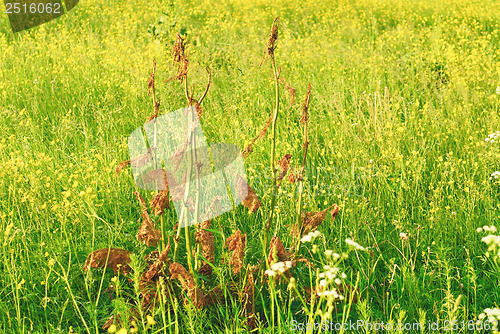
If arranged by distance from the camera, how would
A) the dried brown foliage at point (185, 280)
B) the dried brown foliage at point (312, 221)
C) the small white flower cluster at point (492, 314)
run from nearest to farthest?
the small white flower cluster at point (492, 314) < the dried brown foliage at point (185, 280) < the dried brown foliage at point (312, 221)

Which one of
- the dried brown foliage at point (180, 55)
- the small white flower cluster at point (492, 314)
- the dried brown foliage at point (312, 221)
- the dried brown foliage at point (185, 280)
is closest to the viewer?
the small white flower cluster at point (492, 314)

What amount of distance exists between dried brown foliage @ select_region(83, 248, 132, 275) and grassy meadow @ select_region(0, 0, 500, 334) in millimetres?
77

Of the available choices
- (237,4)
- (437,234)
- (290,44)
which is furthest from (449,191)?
(237,4)

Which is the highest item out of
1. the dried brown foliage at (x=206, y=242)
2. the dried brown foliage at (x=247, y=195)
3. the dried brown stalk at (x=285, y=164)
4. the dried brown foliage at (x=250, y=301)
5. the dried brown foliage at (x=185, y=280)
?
the dried brown stalk at (x=285, y=164)

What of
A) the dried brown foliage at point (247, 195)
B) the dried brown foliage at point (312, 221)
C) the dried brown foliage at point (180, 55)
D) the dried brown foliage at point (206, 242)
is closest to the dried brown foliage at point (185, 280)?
the dried brown foliage at point (206, 242)

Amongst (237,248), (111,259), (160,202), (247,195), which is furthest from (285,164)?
(111,259)

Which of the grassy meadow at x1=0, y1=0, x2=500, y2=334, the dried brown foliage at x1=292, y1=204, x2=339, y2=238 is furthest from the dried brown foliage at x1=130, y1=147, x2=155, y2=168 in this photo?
the dried brown foliage at x1=292, y1=204, x2=339, y2=238

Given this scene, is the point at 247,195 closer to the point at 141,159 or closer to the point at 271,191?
the point at 141,159

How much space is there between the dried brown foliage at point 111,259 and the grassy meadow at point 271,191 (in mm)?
77

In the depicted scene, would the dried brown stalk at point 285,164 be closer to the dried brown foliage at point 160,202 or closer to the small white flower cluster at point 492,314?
the dried brown foliage at point 160,202

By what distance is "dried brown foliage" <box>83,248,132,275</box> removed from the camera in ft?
5.36

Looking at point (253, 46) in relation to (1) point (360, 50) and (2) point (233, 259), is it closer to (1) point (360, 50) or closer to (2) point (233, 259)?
(1) point (360, 50)

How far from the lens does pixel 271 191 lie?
221 centimetres

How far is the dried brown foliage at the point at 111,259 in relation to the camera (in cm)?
163
